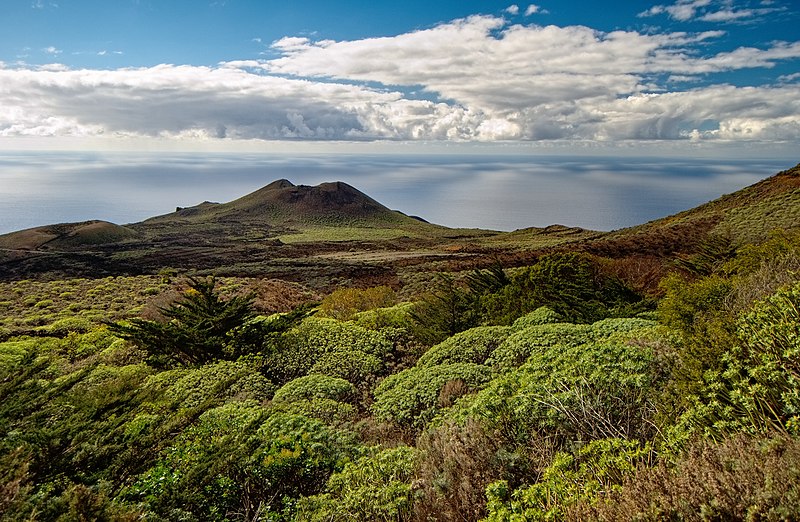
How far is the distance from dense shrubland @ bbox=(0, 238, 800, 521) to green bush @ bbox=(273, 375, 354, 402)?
60 millimetres

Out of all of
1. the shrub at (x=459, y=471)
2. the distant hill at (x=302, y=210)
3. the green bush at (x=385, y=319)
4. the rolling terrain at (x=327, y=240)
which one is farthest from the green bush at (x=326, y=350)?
the distant hill at (x=302, y=210)

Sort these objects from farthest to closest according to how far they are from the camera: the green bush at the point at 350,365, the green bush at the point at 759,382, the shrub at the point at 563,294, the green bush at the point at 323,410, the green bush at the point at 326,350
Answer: the shrub at the point at 563,294 < the green bush at the point at 326,350 < the green bush at the point at 350,365 < the green bush at the point at 323,410 < the green bush at the point at 759,382

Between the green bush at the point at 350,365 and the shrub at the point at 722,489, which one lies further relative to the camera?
the green bush at the point at 350,365

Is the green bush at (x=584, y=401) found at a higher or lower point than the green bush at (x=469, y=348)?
higher

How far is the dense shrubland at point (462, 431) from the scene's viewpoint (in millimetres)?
3504

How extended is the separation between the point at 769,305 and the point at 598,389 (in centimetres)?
198

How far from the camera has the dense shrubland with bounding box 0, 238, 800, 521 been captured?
3.50 meters

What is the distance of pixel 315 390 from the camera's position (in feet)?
29.3

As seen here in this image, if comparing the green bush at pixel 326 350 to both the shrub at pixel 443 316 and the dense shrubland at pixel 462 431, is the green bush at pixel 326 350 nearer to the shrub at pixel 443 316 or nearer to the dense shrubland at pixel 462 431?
the dense shrubland at pixel 462 431

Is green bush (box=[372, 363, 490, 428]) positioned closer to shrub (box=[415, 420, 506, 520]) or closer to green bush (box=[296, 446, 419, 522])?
green bush (box=[296, 446, 419, 522])

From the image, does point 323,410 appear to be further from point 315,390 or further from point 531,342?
point 531,342

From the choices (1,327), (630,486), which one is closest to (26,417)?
(630,486)

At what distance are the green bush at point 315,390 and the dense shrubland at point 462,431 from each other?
60mm

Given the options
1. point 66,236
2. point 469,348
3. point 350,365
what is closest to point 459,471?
point 469,348
